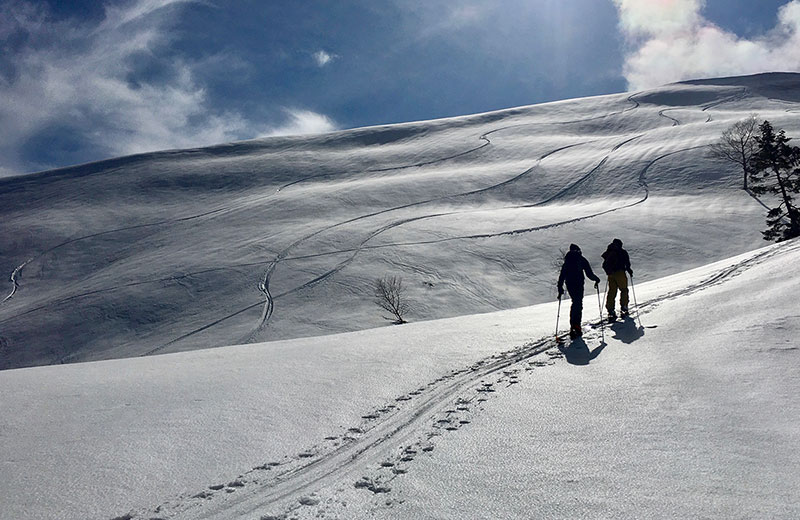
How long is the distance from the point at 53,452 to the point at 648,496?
535 cm

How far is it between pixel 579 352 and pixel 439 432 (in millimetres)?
3892

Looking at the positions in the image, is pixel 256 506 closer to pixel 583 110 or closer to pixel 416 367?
pixel 416 367

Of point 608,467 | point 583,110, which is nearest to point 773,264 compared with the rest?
point 608,467

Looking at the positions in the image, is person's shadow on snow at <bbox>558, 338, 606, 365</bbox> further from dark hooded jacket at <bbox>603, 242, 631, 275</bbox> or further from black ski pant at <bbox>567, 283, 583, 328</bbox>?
dark hooded jacket at <bbox>603, 242, 631, 275</bbox>

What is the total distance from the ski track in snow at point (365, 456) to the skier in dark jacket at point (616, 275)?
13.6ft

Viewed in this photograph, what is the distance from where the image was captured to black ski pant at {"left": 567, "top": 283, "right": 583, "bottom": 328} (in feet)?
32.2

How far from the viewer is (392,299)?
2580cm

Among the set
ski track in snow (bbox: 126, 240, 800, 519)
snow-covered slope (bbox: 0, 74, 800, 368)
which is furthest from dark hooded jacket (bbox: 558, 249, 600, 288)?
snow-covered slope (bbox: 0, 74, 800, 368)

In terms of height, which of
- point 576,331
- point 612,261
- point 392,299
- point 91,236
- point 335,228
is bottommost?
point 576,331

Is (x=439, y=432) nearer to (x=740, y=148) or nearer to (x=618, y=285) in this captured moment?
(x=618, y=285)

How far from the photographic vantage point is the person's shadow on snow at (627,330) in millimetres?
8859

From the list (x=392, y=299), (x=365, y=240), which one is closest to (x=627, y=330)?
(x=392, y=299)

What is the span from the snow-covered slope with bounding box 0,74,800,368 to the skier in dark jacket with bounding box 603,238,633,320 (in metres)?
14.6

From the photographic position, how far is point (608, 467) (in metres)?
4.26
